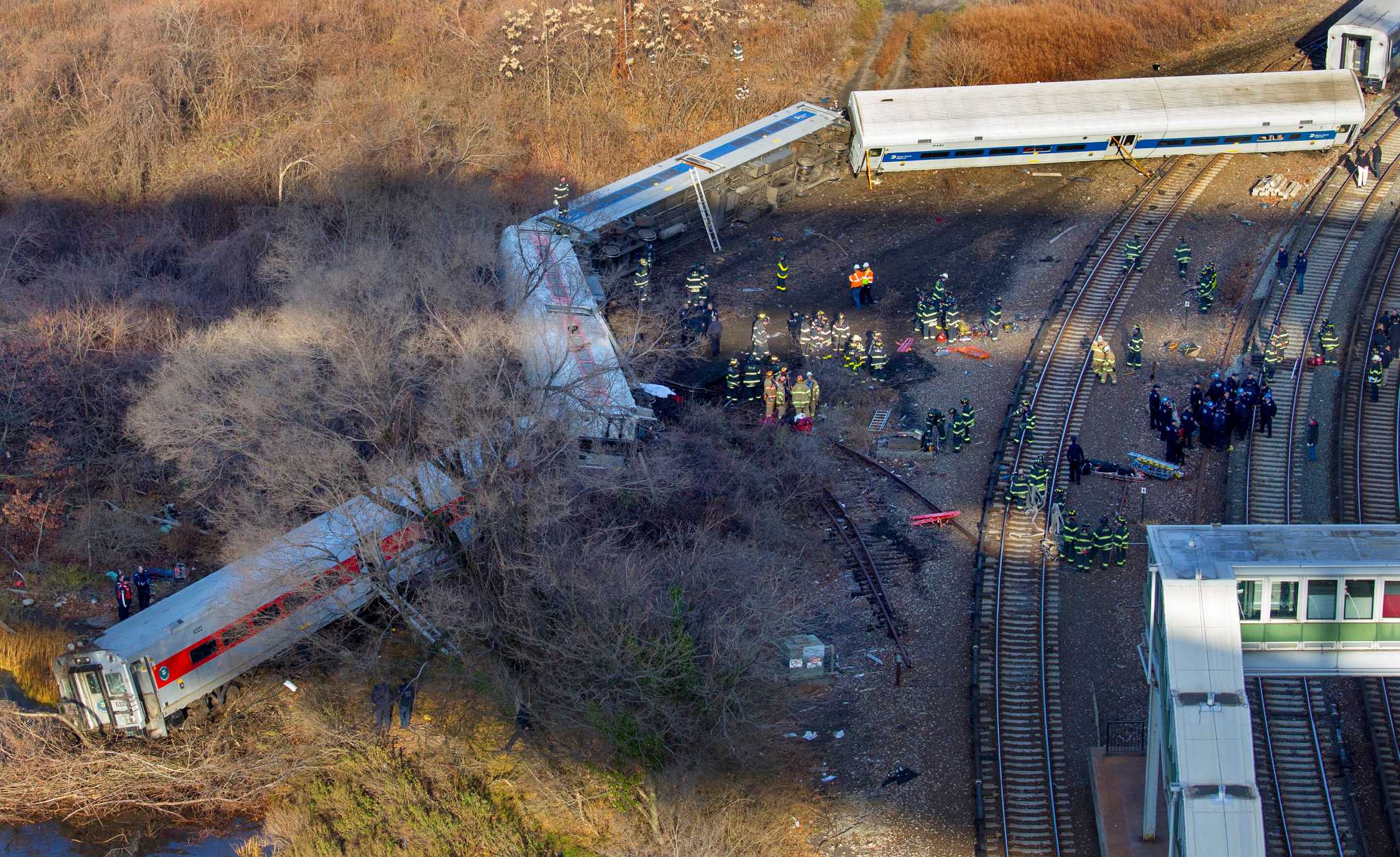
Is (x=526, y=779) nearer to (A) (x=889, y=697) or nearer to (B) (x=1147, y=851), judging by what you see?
(A) (x=889, y=697)

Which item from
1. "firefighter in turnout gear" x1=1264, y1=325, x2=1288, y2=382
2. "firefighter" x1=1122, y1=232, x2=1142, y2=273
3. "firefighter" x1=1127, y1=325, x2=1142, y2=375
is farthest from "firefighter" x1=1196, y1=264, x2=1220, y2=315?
"firefighter" x1=1127, y1=325, x2=1142, y2=375

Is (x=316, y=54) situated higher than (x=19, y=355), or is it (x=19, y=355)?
(x=316, y=54)

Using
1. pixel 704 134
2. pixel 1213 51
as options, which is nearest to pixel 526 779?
pixel 704 134

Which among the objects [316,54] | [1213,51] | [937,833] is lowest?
[937,833]

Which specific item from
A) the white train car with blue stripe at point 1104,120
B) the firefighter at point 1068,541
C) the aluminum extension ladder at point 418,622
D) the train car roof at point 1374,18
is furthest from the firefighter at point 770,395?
the train car roof at point 1374,18

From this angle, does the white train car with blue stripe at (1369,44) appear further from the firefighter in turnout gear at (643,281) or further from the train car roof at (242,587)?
the train car roof at (242,587)

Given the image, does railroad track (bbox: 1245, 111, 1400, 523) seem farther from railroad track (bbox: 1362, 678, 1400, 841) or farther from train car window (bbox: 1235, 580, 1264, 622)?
train car window (bbox: 1235, 580, 1264, 622)
